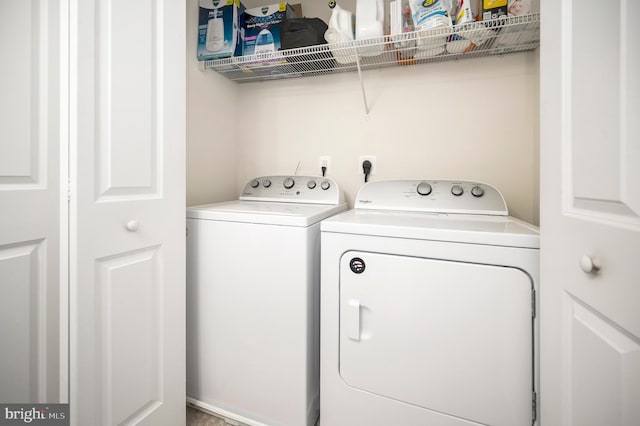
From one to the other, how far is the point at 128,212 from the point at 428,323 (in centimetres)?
110

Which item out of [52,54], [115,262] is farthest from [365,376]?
[52,54]

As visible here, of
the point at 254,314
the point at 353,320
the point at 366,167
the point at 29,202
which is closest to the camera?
the point at 29,202

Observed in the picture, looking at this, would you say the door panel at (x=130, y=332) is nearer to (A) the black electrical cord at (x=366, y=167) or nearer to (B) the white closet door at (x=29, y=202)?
(B) the white closet door at (x=29, y=202)

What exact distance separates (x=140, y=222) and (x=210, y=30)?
1273 mm

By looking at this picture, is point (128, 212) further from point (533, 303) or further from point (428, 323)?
point (533, 303)

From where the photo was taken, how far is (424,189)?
1383mm

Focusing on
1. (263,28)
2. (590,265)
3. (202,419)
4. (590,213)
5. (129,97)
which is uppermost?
(263,28)

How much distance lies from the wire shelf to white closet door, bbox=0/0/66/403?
897 mm

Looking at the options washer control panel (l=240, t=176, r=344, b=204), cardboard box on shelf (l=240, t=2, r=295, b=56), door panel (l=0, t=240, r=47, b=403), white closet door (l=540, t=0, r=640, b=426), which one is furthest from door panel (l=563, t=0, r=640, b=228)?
door panel (l=0, t=240, r=47, b=403)

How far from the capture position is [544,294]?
2.48 feet

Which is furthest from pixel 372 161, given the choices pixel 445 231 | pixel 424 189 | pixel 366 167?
pixel 445 231

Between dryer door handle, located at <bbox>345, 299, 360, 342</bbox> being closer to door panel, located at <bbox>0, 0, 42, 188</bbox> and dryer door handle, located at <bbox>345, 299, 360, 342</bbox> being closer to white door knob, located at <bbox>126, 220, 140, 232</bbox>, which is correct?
white door knob, located at <bbox>126, 220, 140, 232</bbox>

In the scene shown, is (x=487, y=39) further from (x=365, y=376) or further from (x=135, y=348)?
(x=135, y=348)
